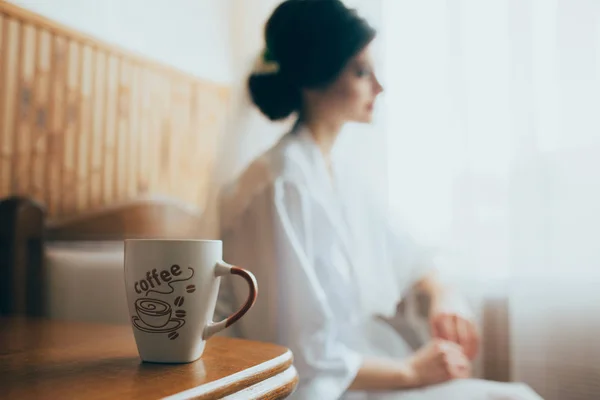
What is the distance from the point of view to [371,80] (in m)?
0.87

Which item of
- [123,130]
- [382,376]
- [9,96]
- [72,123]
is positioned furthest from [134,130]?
[382,376]

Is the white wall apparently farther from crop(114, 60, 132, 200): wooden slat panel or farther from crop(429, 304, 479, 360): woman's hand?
crop(429, 304, 479, 360): woman's hand

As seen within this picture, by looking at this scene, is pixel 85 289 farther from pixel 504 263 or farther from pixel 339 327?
pixel 504 263

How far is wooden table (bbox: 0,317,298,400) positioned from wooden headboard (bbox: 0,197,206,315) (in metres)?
0.30

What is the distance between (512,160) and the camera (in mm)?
850

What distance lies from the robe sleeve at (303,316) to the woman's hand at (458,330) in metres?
0.16

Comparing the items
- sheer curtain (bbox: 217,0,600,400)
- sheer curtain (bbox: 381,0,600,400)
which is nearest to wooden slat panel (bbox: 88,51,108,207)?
sheer curtain (bbox: 217,0,600,400)

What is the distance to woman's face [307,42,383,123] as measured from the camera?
0.86 metres

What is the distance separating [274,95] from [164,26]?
1.08 ft

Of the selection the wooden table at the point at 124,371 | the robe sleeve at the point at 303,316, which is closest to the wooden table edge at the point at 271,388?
the wooden table at the point at 124,371

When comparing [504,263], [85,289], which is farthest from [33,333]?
[504,263]

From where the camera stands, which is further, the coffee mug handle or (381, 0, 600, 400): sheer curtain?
(381, 0, 600, 400): sheer curtain

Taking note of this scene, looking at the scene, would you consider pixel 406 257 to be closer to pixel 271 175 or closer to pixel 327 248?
pixel 327 248

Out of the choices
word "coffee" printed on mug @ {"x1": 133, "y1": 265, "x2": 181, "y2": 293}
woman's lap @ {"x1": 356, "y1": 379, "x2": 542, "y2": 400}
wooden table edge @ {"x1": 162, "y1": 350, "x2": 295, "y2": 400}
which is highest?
word "coffee" printed on mug @ {"x1": 133, "y1": 265, "x2": 181, "y2": 293}
